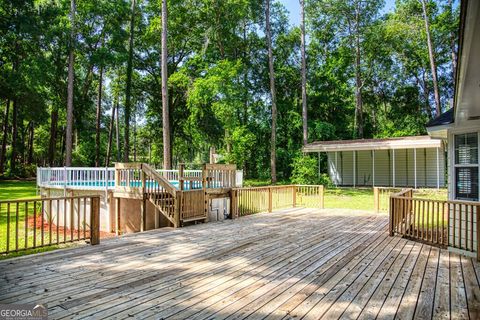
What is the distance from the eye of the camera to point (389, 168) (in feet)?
61.6

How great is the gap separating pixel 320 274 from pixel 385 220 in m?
5.48

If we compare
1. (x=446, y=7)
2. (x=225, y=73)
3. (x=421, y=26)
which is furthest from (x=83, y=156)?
(x=446, y=7)

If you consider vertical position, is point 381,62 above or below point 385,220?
above

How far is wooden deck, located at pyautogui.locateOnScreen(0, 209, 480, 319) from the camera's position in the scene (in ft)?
9.39

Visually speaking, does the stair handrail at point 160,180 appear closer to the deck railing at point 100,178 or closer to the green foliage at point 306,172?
the deck railing at point 100,178

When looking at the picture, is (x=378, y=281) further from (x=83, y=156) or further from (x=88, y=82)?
(x=83, y=156)

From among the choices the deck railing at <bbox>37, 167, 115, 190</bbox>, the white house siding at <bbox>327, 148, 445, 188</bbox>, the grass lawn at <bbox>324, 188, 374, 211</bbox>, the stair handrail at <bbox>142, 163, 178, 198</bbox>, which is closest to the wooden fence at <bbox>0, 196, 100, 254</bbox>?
the deck railing at <bbox>37, 167, 115, 190</bbox>

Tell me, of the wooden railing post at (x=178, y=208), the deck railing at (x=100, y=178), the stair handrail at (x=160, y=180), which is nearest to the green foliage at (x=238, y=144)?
the deck railing at (x=100, y=178)

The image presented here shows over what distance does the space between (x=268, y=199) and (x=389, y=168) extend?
11.9 m

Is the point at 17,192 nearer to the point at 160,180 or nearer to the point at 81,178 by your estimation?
the point at 81,178

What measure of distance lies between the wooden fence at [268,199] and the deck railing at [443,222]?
421cm

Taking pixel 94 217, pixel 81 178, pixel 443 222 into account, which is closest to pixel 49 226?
pixel 94 217

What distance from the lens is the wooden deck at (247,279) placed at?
113 inches

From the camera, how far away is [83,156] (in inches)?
1054
